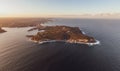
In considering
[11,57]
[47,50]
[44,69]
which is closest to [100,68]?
[44,69]

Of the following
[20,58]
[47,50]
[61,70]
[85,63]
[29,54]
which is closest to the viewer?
[61,70]

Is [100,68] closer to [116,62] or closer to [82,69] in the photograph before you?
[82,69]

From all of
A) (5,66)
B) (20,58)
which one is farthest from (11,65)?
(20,58)

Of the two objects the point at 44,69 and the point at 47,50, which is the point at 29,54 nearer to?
the point at 47,50

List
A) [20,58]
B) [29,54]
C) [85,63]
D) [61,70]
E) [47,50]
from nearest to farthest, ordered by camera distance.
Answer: [61,70] → [85,63] → [20,58] → [29,54] → [47,50]

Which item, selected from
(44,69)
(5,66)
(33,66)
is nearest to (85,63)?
(44,69)

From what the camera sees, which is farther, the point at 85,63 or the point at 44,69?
the point at 85,63

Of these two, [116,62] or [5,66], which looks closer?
[5,66]
